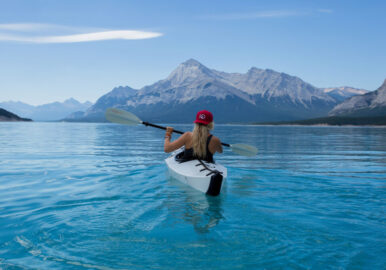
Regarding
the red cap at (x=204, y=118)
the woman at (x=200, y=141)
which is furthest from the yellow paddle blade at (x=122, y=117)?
the red cap at (x=204, y=118)

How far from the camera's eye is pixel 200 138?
9.37m

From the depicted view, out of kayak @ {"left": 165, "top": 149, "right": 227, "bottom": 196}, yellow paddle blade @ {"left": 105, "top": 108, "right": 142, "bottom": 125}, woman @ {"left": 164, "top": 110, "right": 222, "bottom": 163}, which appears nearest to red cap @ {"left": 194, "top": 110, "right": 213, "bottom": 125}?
woman @ {"left": 164, "top": 110, "right": 222, "bottom": 163}

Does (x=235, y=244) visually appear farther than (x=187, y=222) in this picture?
No

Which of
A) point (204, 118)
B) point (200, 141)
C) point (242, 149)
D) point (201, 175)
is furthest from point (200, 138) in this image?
point (242, 149)

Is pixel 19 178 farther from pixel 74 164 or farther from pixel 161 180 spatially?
pixel 161 180

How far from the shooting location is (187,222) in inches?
261

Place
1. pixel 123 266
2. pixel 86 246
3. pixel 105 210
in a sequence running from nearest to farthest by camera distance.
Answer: pixel 123 266 → pixel 86 246 → pixel 105 210

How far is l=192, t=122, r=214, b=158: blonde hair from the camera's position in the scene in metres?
9.14

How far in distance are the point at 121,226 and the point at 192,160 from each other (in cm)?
430

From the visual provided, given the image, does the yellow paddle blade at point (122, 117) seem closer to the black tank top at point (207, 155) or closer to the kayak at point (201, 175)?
the kayak at point (201, 175)

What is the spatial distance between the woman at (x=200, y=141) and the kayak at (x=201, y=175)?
0.93ft

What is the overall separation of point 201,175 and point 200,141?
1.07 m

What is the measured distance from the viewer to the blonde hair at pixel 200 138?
914 cm

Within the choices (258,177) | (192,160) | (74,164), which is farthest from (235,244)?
(74,164)
